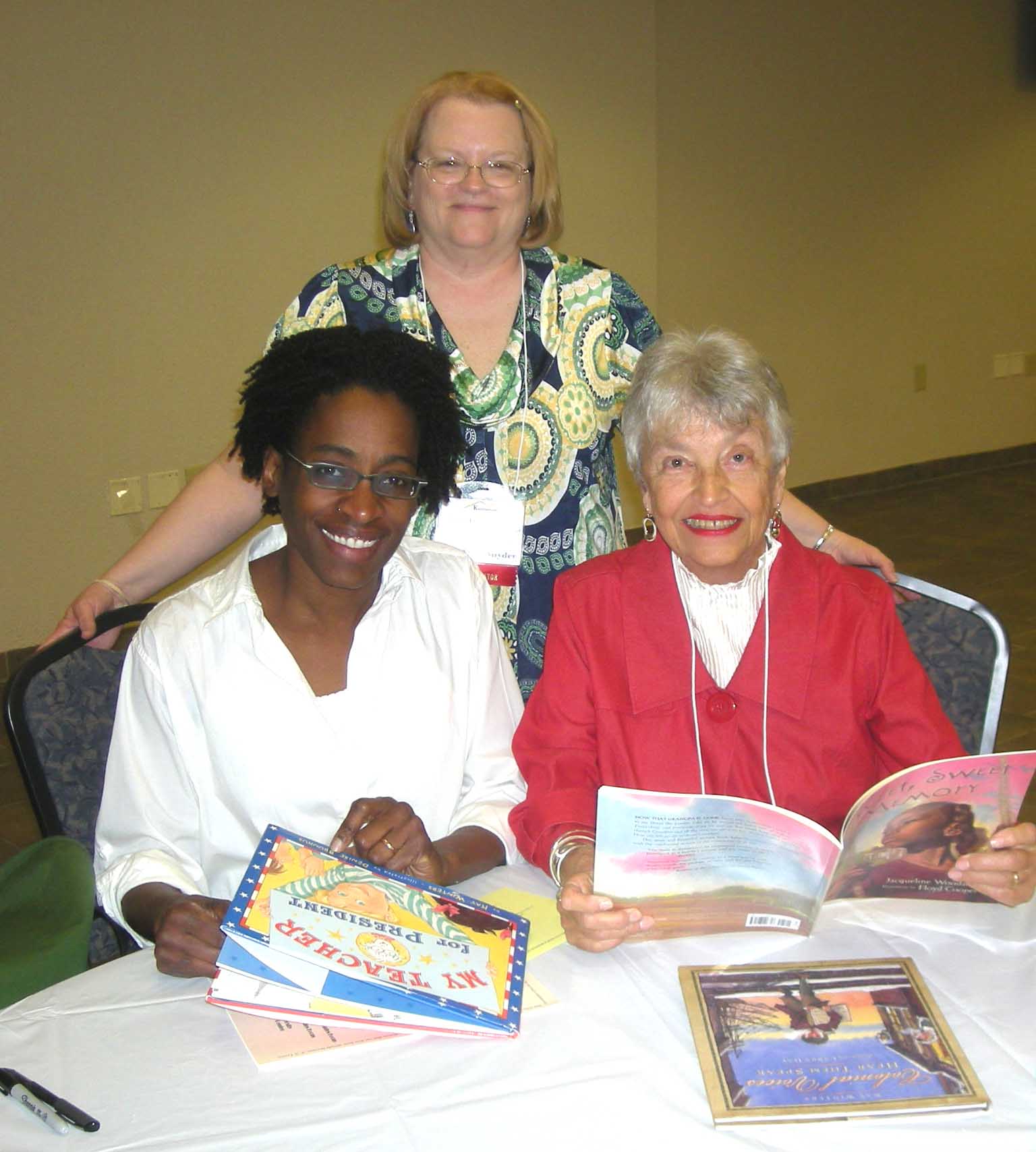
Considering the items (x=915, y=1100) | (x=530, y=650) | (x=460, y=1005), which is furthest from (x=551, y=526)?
(x=915, y=1100)

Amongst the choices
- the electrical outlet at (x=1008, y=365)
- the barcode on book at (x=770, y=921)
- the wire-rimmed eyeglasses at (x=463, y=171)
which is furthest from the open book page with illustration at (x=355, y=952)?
the electrical outlet at (x=1008, y=365)

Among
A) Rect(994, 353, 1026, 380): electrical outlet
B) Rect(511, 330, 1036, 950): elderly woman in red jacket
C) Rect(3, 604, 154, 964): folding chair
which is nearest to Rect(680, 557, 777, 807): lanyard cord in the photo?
Rect(511, 330, 1036, 950): elderly woman in red jacket

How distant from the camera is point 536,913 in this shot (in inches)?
61.2

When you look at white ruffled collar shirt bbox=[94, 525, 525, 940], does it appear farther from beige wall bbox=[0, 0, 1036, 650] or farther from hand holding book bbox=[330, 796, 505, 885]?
beige wall bbox=[0, 0, 1036, 650]

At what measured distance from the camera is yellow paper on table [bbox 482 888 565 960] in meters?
1.47

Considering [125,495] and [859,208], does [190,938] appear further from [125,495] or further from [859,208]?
[859,208]

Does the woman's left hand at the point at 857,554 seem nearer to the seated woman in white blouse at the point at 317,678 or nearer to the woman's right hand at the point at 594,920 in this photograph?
the seated woman in white blouse at the point at 317,678

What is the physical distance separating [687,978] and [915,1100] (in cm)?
29

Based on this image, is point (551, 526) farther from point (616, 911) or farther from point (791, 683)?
point (616, 911)

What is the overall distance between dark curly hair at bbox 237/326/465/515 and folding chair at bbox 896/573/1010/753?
0.89 metres

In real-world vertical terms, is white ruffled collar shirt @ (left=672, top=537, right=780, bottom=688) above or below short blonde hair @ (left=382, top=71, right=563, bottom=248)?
below

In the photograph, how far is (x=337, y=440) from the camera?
1.74m

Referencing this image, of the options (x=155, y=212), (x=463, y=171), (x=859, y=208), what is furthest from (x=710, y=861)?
(x=859, y=208)

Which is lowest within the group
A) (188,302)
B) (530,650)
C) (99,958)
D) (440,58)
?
(99,958)
